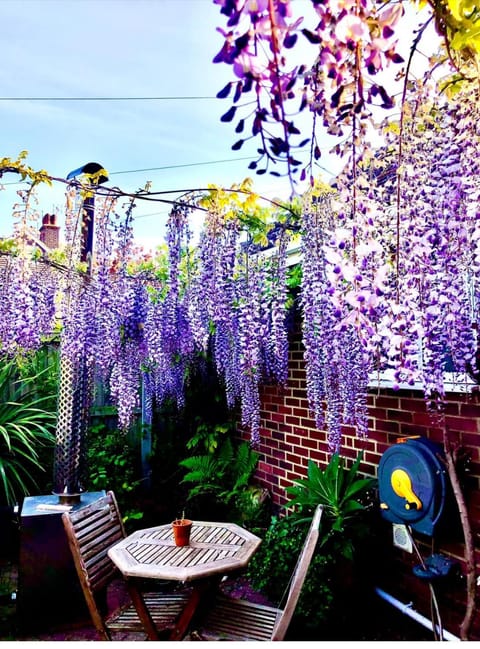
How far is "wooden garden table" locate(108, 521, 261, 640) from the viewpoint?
2.18m

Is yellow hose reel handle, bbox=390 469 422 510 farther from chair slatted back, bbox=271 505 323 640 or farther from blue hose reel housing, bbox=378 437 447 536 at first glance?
chair slatted back, bbox=271 505 323 640

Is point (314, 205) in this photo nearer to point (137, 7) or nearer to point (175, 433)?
point (137, 7)

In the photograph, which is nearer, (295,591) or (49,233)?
(295,591)

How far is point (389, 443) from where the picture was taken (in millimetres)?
2902

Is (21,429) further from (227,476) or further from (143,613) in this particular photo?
(143,613)

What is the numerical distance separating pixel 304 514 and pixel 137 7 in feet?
9.16

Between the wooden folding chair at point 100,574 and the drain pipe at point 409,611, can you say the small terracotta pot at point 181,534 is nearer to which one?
the wooden folding chair at point 100,574

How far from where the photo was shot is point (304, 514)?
3082mm

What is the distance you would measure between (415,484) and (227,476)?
7.70 ft

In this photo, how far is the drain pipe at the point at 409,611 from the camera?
7.93ft

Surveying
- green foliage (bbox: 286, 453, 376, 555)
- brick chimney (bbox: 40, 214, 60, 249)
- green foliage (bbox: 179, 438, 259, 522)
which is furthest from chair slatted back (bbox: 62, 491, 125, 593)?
brick chimney (bbox: 40, 214, 60, 249)

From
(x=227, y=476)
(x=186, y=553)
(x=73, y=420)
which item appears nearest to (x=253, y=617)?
(x=186, y=553)

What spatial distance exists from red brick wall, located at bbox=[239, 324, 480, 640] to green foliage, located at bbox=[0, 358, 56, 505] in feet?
6.00

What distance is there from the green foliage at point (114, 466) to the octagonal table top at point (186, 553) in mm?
1463
